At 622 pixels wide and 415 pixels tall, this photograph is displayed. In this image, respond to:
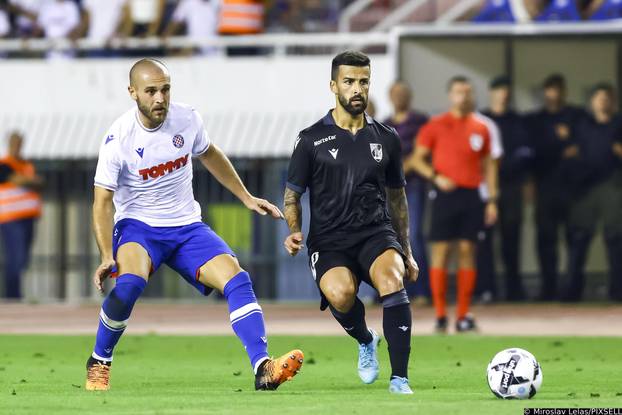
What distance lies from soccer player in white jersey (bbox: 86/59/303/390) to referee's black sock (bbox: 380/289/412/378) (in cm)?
75

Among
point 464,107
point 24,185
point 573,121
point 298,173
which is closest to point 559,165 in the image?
point 573,121

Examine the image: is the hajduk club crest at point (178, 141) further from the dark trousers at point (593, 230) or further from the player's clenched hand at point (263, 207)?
the dark trousers at point (593, 230)

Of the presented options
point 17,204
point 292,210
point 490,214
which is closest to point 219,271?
point 292,210

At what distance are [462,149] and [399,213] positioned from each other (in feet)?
20.1

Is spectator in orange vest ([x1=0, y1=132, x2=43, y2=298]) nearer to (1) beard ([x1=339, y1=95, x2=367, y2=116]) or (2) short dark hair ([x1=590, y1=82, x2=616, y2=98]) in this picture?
(2) short dark hair ([x1=590, y1=82, x2=616, y2=98])

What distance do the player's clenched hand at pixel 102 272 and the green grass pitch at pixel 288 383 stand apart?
0.67 m

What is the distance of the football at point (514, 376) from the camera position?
33.3 feet

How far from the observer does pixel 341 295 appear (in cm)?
1123

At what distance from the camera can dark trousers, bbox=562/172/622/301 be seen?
22203 millimetres

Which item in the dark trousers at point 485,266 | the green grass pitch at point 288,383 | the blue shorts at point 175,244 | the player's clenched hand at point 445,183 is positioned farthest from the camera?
the dark trousers at point 485,266

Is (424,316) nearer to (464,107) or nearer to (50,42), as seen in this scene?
(464,107)

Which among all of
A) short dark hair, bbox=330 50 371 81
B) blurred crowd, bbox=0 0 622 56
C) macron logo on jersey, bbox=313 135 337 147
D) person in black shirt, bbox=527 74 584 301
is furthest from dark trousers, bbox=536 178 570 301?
short dark hair, bbox=330 50 371 81

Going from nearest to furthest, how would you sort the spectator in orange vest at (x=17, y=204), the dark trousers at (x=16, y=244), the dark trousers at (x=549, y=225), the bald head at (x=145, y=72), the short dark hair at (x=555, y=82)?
1. the bald head at (x=145, y=72)
2. the short dark hair at (x=555, y=82)
3. the dark trousers at (x=549, y=225)
4. the spectator in orange vest at (x=17, y=204)
5. the dark trousers at (x=16, y=244)

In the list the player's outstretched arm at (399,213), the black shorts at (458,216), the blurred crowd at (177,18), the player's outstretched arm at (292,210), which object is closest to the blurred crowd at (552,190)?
the blurred crowd at (177,18)
